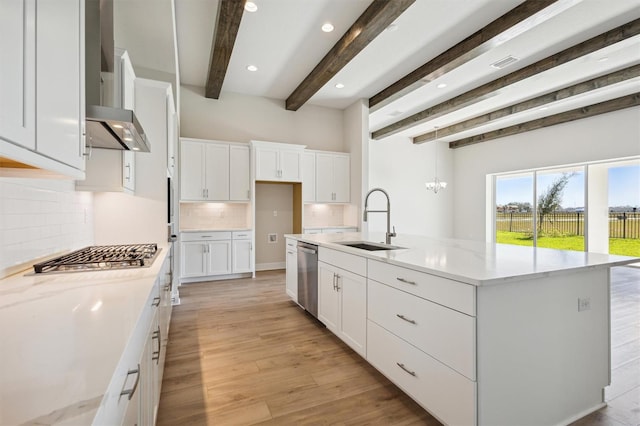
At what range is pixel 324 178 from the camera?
20.1 ft

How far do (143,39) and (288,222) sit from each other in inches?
152

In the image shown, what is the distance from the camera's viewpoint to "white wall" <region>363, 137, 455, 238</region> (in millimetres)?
8258

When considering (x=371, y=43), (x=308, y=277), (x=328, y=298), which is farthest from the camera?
(x=371, y=43)

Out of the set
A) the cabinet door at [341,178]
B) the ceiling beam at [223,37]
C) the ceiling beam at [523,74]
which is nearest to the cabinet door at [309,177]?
the cabinet door at [341,178]

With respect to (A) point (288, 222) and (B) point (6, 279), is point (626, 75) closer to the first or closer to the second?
(A) point (288, 222)

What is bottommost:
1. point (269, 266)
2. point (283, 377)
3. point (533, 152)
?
point (283, 377)

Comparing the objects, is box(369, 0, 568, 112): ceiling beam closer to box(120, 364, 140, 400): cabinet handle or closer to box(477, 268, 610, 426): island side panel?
box(477, 268, 610, 426): island side panel

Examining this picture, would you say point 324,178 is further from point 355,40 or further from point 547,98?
point 547,98

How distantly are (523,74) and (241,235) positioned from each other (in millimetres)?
5041

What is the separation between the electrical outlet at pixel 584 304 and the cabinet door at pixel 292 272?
2.60 meters

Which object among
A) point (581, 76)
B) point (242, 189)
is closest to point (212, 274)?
point (242, 189)

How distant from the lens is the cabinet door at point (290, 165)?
5.69 meters

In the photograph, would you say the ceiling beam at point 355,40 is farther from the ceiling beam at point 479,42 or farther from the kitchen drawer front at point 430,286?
the kitchen drawer front at point 430,286

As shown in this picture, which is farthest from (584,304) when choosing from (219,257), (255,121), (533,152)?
(533,152)
